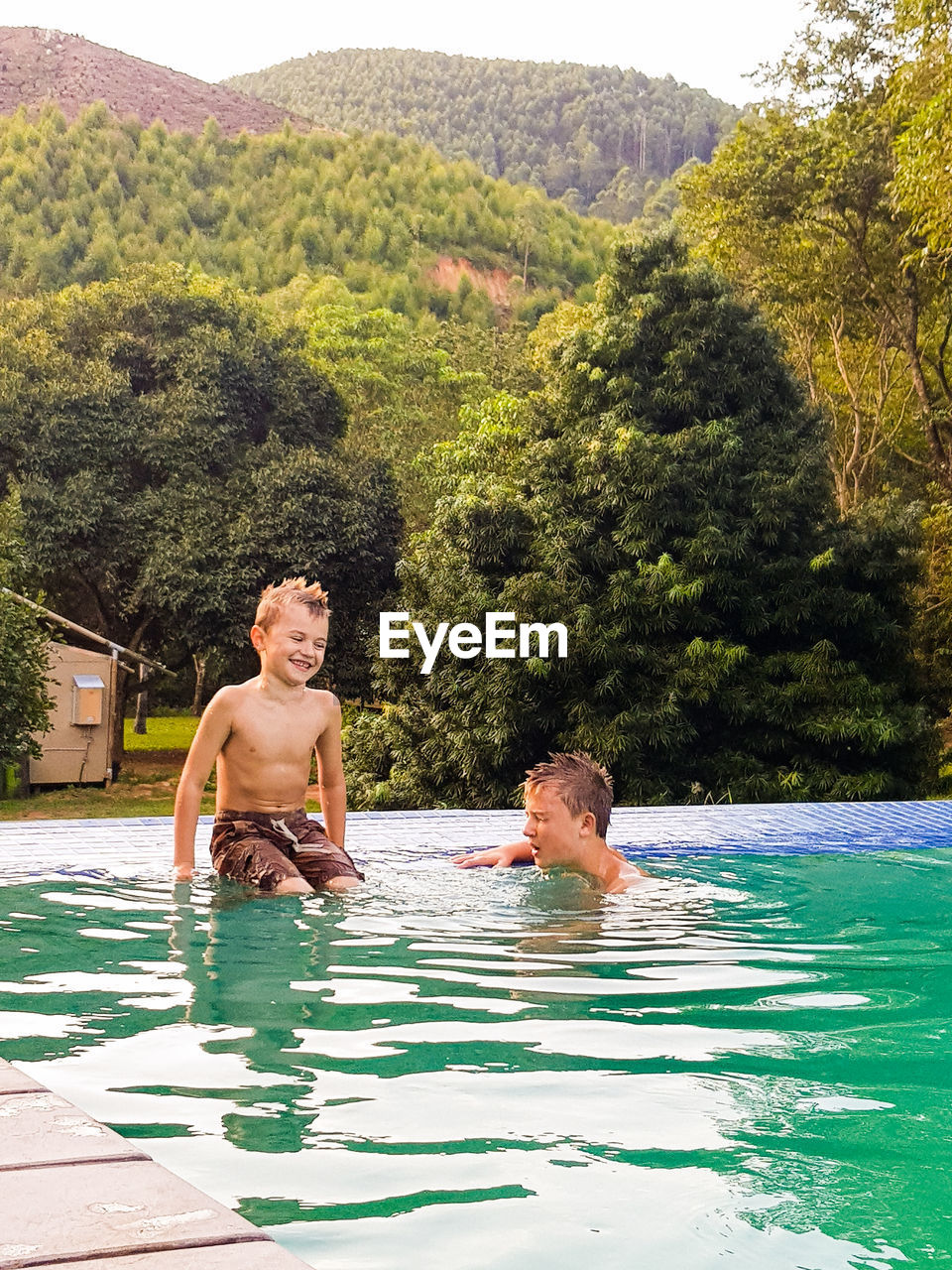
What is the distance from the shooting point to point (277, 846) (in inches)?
229

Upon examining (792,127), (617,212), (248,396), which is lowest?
(248,396)

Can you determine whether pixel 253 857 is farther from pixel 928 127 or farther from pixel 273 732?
pixel 928 127

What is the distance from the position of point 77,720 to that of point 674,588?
11.2m

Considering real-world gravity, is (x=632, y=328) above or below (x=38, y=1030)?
above

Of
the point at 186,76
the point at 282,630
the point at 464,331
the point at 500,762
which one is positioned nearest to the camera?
the point at 282,630

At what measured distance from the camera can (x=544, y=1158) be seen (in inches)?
108

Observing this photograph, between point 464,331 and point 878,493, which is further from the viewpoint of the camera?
point 464,331

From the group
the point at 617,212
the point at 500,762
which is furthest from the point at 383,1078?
the point at 617,212

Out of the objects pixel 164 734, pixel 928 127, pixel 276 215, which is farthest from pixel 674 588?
pixel 276 215

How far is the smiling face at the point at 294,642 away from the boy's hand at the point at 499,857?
4.64ft

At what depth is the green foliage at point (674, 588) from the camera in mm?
14258

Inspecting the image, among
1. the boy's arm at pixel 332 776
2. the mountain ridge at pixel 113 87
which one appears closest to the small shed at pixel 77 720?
the boy's arm at pixel 332 776

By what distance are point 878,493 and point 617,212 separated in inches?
2968

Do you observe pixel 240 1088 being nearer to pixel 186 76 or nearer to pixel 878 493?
pixel 878 493
